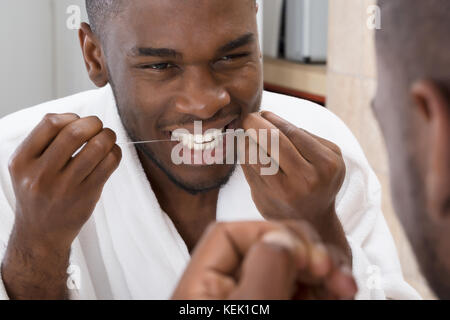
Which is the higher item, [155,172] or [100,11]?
[100,11]

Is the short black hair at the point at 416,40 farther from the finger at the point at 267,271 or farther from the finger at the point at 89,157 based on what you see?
the finger at the point at 89,157

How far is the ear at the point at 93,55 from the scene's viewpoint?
605 millimetres

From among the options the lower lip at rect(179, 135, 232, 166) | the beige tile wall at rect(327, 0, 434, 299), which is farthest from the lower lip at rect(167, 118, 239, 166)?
the beige tile wall at rect(327, 0, 434, 299)

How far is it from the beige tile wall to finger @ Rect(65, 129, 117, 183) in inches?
20.6

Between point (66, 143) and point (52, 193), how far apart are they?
1.6 inches

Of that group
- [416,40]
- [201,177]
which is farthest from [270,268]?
[201,177]

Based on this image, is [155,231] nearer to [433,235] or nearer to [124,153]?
[124,153]

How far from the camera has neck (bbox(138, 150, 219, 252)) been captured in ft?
2.00

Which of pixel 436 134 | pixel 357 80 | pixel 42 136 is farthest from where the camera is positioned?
pixel 357 80

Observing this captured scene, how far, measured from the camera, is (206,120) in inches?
21.6

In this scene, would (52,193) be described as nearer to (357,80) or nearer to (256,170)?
(256,170)

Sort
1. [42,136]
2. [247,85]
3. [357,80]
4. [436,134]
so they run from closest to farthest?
[436,134] < [42,136] < [247,85] < [357,80]

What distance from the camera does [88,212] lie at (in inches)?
20.1

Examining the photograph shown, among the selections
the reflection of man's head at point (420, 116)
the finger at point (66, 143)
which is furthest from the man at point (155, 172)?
the reflection of man's head at point (420, 116)
